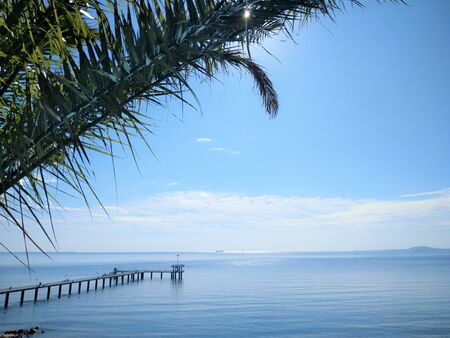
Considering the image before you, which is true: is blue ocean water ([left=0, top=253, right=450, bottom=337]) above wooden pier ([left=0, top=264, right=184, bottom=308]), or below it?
below

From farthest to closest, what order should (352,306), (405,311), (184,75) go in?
(352,306), (405,311), (184,75)

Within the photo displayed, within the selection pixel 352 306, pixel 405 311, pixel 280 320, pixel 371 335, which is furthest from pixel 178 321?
pixel 405 311

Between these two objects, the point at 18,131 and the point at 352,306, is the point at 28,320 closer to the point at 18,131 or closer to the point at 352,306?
the point at 352,306

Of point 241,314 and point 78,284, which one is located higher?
point 78,284

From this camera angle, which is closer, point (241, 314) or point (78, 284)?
point (241, 314)

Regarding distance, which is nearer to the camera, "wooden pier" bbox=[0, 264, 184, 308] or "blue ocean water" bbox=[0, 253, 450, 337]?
"blue ocean water" bbox=[0, 253, 450, 337]

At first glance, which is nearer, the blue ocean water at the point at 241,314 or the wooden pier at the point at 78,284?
the blue ocean water at the point at 241,314

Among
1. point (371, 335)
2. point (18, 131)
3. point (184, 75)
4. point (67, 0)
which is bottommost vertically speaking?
point (371, 335)

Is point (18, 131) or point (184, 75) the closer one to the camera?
point (18, 131)

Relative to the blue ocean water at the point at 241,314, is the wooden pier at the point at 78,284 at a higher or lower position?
higher

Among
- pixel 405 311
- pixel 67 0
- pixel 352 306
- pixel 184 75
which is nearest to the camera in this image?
pixel 67 0

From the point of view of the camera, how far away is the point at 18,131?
5.63ft

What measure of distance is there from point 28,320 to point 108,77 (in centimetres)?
3313

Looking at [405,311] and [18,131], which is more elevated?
[18,131]
